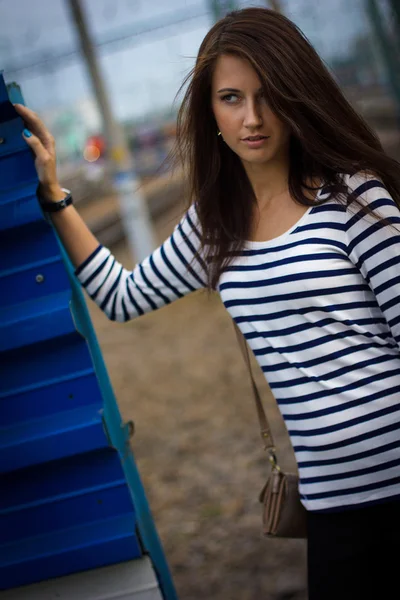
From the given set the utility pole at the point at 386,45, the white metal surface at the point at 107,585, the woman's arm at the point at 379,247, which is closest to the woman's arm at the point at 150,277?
the woman's arm at the point at 379,247

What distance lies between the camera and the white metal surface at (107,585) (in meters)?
2.41

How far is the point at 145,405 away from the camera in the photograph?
6043 mm

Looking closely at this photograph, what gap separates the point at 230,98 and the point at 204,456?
3.17 m

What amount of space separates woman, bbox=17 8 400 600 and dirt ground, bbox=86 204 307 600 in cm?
35

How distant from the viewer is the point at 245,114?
199 cm

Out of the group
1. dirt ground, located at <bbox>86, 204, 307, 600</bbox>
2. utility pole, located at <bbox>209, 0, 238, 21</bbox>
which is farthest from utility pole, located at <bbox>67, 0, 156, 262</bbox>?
dirt ground, located at <bbox>86, 204, 307, 600</bbox>

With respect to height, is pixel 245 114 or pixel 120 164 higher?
pixel 120 164

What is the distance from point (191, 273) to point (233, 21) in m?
0.70

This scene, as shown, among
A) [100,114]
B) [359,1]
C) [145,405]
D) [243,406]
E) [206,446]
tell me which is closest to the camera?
[206,446]

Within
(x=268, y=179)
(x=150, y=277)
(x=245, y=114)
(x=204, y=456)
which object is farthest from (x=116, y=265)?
(x=204, y=456)

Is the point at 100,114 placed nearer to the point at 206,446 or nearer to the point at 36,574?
the point at 206,446

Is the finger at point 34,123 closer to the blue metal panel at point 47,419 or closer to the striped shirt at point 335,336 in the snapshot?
the blue metal panel at point 47,419

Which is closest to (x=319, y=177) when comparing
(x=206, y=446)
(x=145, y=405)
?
(x=206, y=446)

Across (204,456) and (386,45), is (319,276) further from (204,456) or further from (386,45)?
(386,45)
